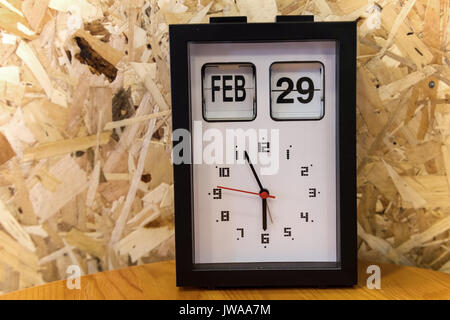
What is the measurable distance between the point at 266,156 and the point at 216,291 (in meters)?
0.26

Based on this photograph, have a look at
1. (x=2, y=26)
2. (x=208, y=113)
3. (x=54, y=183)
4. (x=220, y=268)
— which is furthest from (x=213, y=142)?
(x=2, y=26)

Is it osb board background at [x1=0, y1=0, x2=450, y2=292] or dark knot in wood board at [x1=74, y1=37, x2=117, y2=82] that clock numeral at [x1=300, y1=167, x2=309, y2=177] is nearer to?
osb board background at [x1=0, y1=0, x2=450, y2=292]

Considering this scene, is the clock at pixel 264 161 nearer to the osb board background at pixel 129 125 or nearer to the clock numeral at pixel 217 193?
the clock numeral at pixel 217 193

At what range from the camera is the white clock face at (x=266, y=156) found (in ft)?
2.34

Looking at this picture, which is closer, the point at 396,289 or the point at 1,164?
the point at 396,289

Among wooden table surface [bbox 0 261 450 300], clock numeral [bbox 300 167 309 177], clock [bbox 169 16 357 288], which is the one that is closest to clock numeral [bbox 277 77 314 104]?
clock [bbox 169 16 357 288]

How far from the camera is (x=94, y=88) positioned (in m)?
0.86

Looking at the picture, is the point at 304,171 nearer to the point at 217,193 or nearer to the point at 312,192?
the point at 312,192

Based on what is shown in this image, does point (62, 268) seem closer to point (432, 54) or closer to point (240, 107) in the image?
point (240, 107)

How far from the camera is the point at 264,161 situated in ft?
2.38

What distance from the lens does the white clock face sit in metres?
0.71
